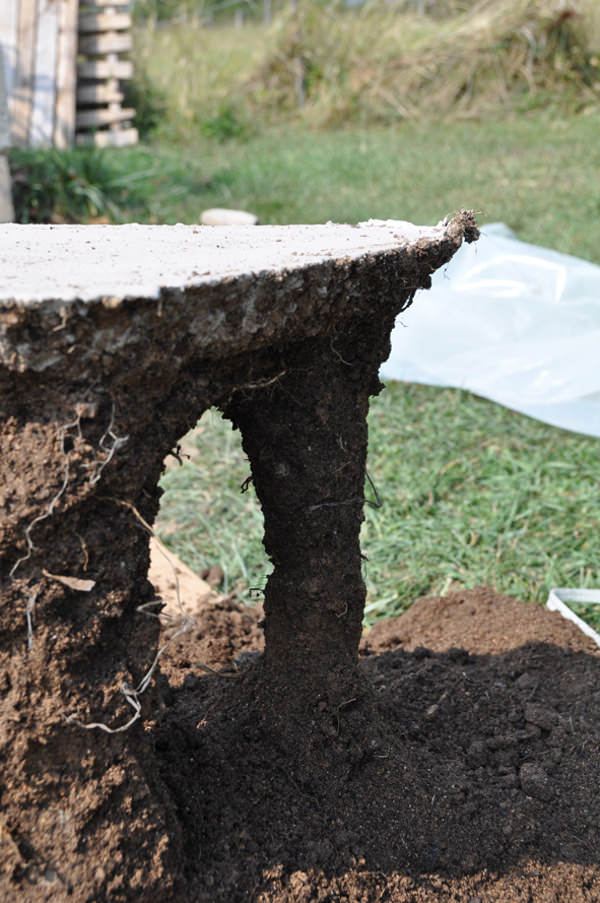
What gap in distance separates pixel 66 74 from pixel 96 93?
1.98ft

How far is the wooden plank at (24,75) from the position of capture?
7.39m

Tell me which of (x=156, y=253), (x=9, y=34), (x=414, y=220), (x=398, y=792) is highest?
(x=156, y=253)

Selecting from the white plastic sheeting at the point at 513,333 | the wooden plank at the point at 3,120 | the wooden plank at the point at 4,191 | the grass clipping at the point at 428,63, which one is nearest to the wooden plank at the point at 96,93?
the grass clipping at the point at 428,63

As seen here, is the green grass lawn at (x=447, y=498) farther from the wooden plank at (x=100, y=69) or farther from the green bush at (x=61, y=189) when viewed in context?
the wooden plank at (x=100, y=69)

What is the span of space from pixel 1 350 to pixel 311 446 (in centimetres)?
66

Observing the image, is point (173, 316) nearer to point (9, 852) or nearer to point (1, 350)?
point (1, 350)

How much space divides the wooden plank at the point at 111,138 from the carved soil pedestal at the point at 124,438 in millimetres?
7472

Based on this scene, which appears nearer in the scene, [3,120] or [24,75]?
[3,120]

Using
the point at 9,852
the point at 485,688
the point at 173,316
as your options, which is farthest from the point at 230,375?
the point at 485,688

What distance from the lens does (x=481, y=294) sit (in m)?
4.28

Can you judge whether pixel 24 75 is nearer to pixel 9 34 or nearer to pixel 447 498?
pixel 9 34

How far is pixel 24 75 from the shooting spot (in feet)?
24.6

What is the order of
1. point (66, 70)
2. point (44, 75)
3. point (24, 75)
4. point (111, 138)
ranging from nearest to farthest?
point (24, 75) → point (44, 75) → point (66, 70) → point (111, 138)

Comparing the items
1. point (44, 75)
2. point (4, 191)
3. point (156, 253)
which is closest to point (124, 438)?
point (156, 253)
